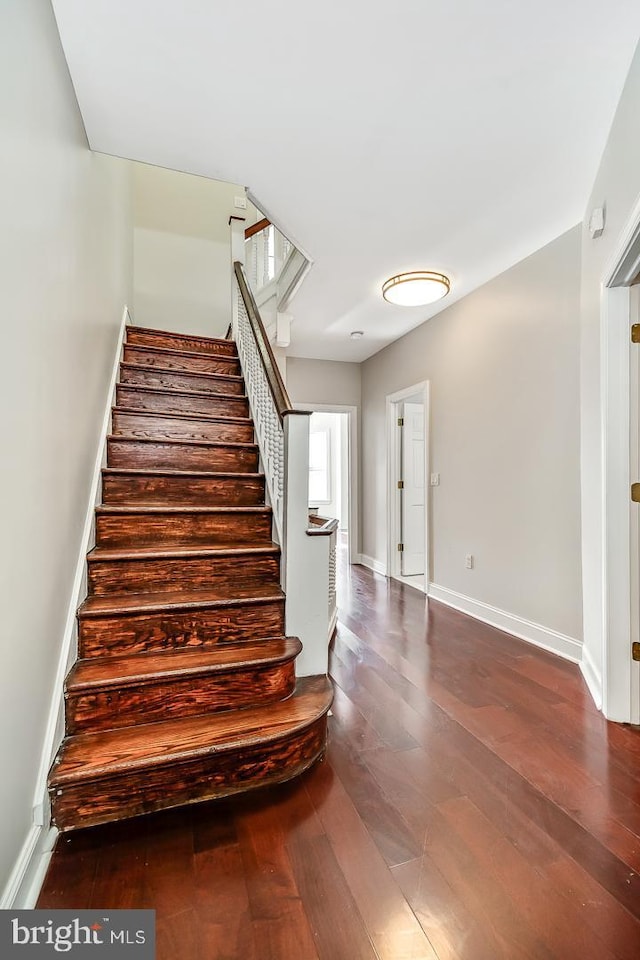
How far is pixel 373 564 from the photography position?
5289 mm

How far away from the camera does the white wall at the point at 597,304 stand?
5.50 ft

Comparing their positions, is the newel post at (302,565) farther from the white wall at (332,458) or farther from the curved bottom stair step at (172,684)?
the white wall at (332,458)

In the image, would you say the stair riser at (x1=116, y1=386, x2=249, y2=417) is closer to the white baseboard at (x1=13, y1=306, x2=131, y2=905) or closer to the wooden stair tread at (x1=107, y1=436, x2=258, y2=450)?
the wooden stair tread at (x1=107, y1=436, x2=258, y2=450)

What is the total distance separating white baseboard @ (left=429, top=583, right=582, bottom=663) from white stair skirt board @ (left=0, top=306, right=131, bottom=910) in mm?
2640

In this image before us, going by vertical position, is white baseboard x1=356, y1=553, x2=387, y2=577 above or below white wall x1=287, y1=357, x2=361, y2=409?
below

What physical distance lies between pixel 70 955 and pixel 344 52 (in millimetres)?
2704

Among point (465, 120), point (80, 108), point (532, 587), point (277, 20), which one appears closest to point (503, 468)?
point (532, 587)

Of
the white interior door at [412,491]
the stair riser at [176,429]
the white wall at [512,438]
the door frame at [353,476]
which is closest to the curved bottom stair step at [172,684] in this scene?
the stair riser at [176,429]

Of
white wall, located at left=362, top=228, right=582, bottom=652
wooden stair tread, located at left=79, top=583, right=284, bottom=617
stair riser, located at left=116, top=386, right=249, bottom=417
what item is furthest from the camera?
stair riser, located at left=116, top=386, right=249, bottom=417

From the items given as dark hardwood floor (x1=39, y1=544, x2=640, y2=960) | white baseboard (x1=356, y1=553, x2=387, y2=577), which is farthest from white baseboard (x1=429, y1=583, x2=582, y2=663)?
white baseboard (x1=356, y1=553, x2=387, y2=577)

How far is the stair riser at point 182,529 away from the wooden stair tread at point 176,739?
879 millimetres

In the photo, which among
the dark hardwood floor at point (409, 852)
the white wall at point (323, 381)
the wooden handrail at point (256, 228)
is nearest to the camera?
the dark hardwood floor at point (409, 852)

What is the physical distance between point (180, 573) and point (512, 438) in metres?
2.41

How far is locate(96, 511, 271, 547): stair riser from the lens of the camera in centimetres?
219
